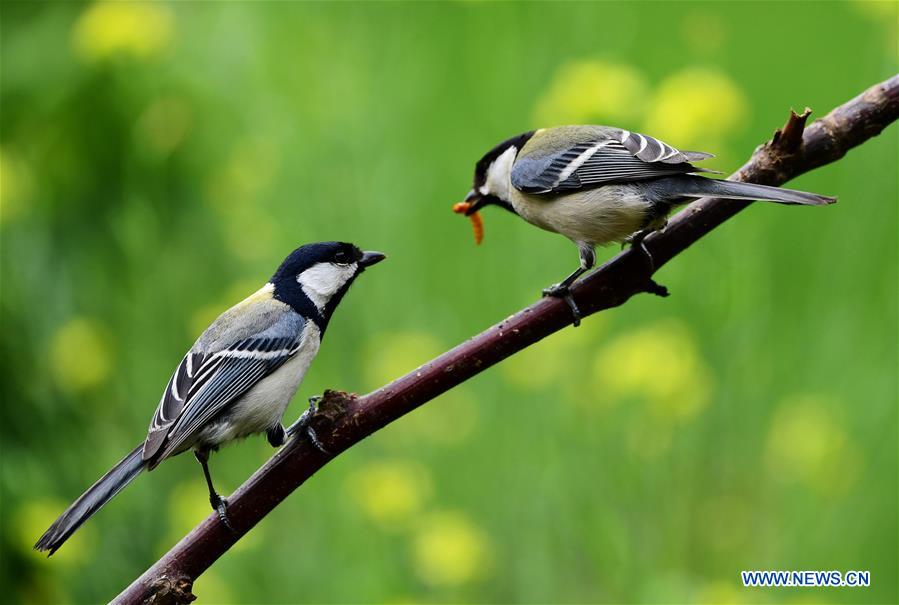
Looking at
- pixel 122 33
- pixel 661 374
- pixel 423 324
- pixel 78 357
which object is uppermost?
pixel 122 33

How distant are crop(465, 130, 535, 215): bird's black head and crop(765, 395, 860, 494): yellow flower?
55.6 inches

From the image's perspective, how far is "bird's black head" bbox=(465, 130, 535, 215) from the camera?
248cm

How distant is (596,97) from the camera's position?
10.2ft

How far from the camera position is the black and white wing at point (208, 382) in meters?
1.87

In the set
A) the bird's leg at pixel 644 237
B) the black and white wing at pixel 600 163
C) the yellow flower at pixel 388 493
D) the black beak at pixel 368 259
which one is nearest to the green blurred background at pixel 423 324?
the yellow flower at pixel 388 493

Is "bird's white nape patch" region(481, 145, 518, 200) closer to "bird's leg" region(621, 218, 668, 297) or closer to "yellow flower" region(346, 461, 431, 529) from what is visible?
"bird's leg" region(621, 218, 668, 297)

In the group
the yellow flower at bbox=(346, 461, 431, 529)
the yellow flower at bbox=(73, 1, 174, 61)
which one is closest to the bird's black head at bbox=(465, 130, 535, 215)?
the yellow flower at bbox=(346, 461, 431, 529)

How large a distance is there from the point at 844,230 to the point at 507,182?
1.59 metres

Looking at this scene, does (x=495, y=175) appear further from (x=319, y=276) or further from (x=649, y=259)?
(x=649, y=259)

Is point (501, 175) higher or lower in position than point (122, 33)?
lower

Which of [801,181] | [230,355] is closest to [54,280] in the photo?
[230,355]

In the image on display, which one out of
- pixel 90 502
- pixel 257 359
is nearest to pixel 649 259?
pixel 257 359

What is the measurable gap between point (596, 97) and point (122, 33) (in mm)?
1501

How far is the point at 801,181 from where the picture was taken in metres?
3.69
